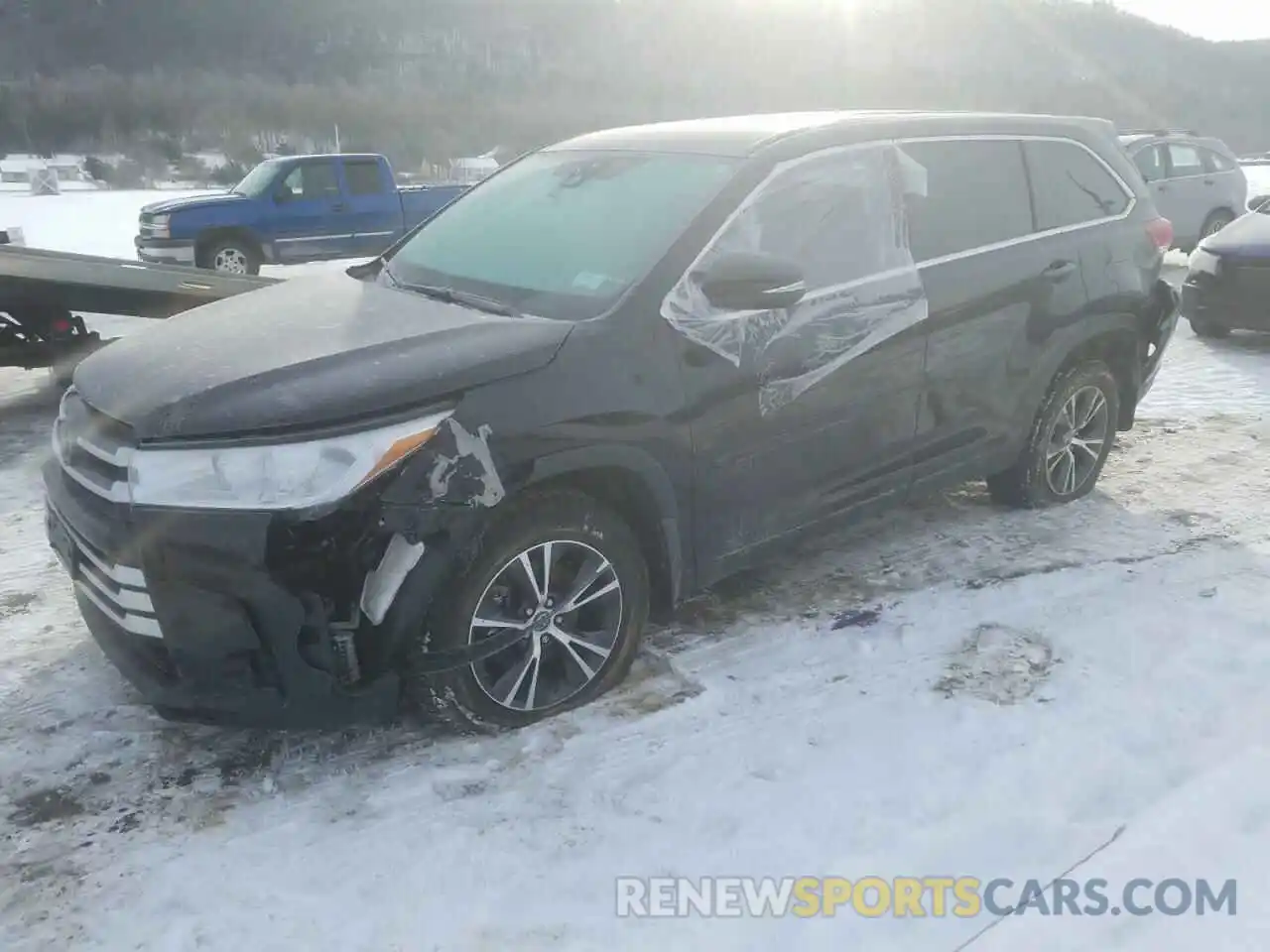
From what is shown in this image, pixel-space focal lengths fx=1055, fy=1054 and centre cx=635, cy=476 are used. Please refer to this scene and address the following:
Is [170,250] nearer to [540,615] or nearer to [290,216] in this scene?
[290,216]

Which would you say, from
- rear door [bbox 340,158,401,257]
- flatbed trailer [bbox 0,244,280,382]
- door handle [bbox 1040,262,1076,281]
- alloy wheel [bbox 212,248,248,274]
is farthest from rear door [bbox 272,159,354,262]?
door handle [bbox 1040,262,1076,281]

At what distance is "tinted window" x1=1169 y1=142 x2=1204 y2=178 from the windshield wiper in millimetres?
13140

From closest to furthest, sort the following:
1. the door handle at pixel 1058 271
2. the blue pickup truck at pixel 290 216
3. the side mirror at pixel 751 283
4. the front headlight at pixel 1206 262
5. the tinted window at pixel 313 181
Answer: the side mirror at pixel 751 283 < the door handle at pixel 1058 271 < the front headlight at pixel 1206 262 < the blue pickup truck at pixel 290 216 < the tinted window at pixel 313 181

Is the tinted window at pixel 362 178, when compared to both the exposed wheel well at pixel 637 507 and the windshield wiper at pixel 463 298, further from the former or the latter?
the exposed wheel well at pixel 637 507

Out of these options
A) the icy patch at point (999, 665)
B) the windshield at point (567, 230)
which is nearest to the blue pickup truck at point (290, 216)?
the windshield at point (567, 230)

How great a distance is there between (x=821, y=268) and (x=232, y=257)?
455 inches

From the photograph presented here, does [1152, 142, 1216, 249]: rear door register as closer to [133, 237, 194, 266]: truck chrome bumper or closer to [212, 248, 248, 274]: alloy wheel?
[212, 248, 248, 274]: alloy wheel

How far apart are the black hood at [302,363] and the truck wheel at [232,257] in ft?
35.1

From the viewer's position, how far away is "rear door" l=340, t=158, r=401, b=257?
14477 millimetres

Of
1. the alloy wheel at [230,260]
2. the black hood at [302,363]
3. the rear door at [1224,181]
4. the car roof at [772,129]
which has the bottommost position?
the black hood at [302,363]

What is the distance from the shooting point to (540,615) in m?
3.18

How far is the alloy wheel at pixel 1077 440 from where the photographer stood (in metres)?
4.96

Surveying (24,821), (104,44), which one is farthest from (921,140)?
(104,44)

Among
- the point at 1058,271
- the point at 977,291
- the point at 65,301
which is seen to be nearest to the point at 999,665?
the point at 977,291
